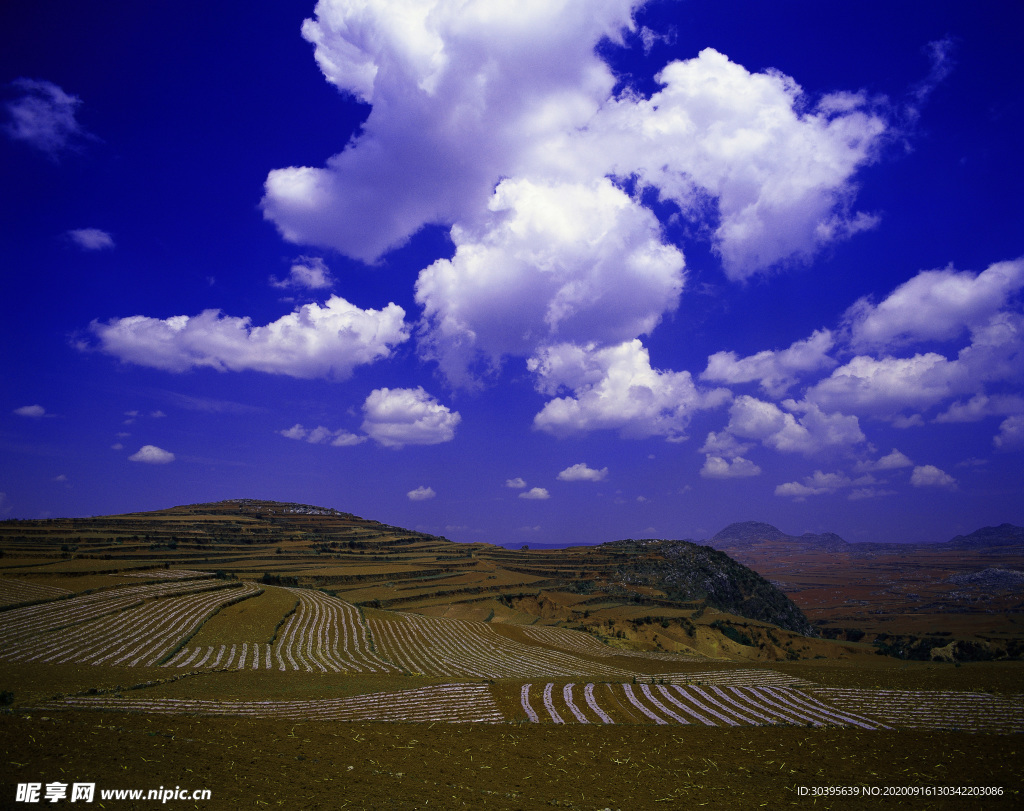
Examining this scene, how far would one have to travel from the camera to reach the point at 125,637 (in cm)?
3002

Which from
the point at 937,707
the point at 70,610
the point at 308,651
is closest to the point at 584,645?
the point at 308,651

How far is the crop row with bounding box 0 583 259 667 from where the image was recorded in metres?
25.8

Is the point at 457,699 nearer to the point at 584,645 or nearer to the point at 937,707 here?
the point at 937,707

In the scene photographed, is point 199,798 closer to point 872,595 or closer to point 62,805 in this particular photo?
point 62,805

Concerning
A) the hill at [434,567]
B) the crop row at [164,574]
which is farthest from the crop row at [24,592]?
the crop row at [164,574]

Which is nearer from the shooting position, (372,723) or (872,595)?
(372,723)

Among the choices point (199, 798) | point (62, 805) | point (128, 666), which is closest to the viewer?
point (62, 805)

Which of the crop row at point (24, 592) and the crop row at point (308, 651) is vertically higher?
the crop row at point (24, 592)

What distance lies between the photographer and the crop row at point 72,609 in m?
29.8

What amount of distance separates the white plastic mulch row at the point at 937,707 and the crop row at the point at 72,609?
139 feet

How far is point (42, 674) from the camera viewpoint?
22.2m

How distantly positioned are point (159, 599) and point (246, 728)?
35.6m

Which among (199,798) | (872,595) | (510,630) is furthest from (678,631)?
(872,595)

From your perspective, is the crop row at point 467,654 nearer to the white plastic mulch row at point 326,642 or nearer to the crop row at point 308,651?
the white plastic mulch row at point 326,642
